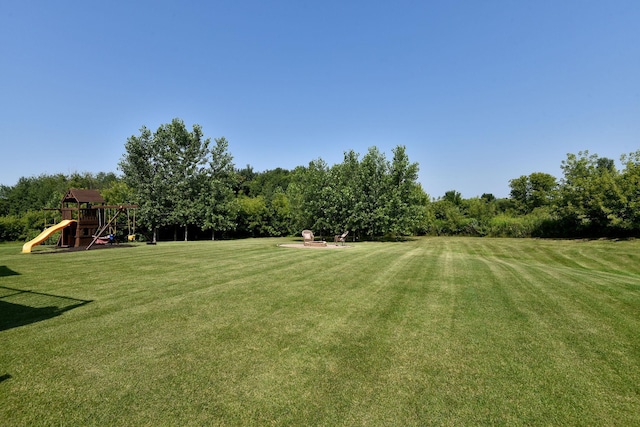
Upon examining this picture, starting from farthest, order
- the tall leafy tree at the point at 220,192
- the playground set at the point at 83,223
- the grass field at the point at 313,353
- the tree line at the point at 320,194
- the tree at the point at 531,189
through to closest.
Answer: the tree at the point at 531,189 < the tall leafy tree at the point at 220,192 < the tree line at the point at 320,194 < the playground set at the point at 83,223 < the grass field at the point at 313,353

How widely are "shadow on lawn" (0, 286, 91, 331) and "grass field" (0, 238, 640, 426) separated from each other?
4 cm

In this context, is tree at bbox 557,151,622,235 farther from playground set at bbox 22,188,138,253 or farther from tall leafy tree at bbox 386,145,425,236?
playground set at bbox 22,188,138,253

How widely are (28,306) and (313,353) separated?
618 cm

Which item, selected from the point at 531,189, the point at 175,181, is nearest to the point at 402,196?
the point at 175,181

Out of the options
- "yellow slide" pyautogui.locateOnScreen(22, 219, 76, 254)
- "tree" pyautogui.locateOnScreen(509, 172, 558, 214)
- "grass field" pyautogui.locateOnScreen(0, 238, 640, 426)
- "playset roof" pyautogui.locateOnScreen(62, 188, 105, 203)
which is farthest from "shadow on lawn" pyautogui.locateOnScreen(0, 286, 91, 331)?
"tree" pyautogui.locateOnScreen(509, 172, 558, 214)

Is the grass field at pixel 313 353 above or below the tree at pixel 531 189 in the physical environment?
below

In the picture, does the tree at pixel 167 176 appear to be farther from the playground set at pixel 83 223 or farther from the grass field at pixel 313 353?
the grass field at pixel 313 353

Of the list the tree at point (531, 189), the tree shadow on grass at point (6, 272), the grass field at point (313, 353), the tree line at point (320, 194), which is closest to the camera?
the grass field at point (313, 353)

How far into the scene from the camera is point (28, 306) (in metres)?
6.28

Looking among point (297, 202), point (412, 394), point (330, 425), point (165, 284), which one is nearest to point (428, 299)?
A: point (412, 394)

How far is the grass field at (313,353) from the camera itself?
10.5 feet

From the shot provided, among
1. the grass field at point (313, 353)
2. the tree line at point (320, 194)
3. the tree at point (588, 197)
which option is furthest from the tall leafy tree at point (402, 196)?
the grass field at point (313, 353)

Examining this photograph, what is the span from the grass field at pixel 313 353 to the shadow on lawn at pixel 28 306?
4cm

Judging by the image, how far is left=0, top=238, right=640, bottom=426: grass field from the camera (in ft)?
10.5
